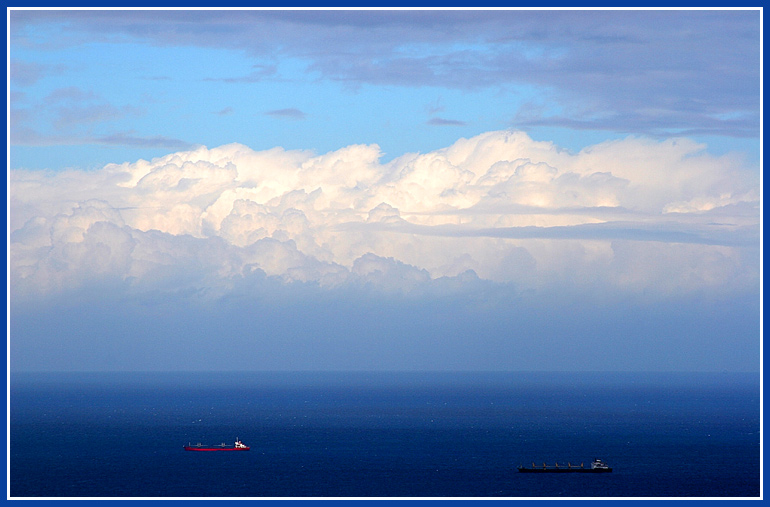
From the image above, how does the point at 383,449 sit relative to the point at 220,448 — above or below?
below

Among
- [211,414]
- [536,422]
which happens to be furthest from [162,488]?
[211,414]

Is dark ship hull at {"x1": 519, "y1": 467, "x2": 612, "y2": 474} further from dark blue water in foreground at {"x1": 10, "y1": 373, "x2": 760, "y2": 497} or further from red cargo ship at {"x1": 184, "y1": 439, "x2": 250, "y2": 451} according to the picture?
red cargo ship at {"x1": 184, "y1": 439, "x2": 250, "y2": 451}

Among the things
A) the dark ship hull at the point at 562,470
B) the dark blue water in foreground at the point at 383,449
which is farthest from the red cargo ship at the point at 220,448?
the dark ship hull at the point at 562,470

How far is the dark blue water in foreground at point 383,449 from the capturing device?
174 ft

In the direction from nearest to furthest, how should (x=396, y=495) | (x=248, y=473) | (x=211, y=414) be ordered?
(x=396, y=495)
(x=248, y=473)
(x=211, y=414)

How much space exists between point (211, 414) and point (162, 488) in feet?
196

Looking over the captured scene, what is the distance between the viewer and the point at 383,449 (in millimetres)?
71188

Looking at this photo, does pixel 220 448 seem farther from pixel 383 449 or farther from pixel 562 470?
pixel 562 470

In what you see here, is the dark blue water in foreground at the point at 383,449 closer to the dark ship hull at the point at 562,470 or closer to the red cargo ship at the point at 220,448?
the dark ship hull at the point at 562,470

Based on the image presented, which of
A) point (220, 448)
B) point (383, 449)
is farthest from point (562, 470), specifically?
point (220, 448)

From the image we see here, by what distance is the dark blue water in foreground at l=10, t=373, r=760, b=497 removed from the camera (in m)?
53.2

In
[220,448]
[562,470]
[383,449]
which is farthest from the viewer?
[383,449]

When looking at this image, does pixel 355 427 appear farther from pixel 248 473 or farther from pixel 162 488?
pixel 162 488

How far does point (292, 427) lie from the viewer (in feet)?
298
